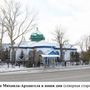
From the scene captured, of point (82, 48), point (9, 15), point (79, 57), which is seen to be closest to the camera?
point (9, 15)

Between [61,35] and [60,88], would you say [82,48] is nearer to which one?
[61,35]

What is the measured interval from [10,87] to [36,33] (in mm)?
65797

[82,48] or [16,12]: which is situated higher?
[16,12]

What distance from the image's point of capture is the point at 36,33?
74.5 metres

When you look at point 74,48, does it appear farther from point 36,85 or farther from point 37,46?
point 36,85

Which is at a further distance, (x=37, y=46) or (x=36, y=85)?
(x=37, y=46)

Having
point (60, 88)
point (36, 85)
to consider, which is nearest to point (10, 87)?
point (36, 85)

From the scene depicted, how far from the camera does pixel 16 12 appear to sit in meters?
64.5

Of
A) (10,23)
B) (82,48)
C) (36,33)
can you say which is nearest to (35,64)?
(10,23)

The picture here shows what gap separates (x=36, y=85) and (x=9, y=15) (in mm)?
56474

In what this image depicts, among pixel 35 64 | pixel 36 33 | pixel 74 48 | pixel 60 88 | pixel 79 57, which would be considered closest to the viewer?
pixel 60 88

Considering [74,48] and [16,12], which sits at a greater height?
[16,12]

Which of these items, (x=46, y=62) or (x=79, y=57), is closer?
(x=46, y=62)

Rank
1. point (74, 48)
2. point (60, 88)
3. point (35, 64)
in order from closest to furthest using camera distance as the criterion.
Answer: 1. point (60, 88)
2. point (35, 64)
3. point (74, 48)
